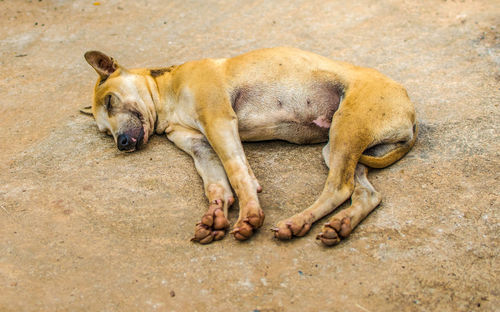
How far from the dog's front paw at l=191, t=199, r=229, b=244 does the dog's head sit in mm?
1255

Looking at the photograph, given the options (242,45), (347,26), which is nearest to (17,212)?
(242,45)

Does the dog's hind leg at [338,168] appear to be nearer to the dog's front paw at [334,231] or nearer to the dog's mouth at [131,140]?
the dog's front paw at [334,231]

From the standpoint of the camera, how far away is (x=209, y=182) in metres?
3.74

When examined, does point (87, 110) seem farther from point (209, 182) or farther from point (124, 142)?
point (209, 182)

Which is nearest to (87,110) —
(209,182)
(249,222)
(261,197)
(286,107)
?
(209,182)

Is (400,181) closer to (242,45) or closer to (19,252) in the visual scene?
(19,252)

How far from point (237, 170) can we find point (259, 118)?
0.63 m

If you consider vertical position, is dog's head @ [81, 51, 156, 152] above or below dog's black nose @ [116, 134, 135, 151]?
above

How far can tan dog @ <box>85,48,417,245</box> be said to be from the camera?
334 cm

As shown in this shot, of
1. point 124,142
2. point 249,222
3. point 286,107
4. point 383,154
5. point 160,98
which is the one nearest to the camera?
point 249,222

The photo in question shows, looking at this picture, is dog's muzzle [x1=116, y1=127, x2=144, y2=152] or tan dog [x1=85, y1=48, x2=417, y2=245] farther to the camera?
dog's muzzle [x1=116, y1=127, x2=144, y2=152]

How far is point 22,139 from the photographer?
4.59 metres

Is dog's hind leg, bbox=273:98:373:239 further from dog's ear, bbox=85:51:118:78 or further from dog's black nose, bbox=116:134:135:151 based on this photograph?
dog's ear, bbox=85:51:118:78

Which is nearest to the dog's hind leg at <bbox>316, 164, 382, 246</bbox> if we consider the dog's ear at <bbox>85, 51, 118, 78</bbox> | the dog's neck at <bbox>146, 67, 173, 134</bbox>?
the dog's neck at <bbox>146, 67, 173, 134</bbox>
